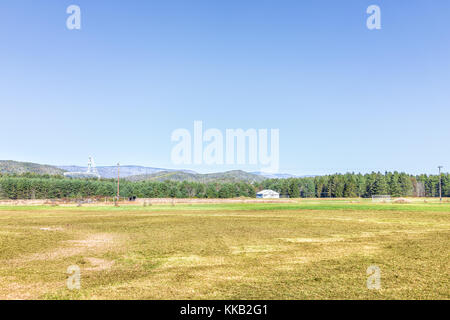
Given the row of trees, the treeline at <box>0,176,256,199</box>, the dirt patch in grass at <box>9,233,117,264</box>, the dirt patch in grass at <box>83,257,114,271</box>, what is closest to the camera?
the dirt patch in grass at <box>83,257,114,271</box>

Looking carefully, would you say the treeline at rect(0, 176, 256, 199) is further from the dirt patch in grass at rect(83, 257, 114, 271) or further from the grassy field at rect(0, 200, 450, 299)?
the dirt patch in grass at rect(83, 257, 114, 271)

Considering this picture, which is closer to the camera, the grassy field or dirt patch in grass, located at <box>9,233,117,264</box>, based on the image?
the grassy field

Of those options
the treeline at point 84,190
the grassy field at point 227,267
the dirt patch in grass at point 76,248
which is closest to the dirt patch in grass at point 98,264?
the grassy field at point 227,267

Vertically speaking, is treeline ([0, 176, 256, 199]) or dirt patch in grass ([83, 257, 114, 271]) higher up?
dirt patch in grass ([83, 257, 114, 271])

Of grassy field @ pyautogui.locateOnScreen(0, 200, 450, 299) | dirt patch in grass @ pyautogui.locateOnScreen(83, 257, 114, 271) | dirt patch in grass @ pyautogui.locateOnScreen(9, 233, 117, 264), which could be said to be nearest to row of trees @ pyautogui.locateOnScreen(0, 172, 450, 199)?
dirt patch in grass @ pyautogui.locateOnScreen(9, 233, 117, 264)

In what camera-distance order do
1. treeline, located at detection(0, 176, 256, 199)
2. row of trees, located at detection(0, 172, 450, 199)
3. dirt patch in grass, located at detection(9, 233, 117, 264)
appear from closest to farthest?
dirt patch in grass, located at detection(9, 233, 117, 264), treeline, located at detection(0, 176, 256, 199), row of trees, located at detection(0, 172, 450, 199)

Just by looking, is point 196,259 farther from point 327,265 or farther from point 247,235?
point 247,235

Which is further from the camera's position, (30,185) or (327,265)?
(30,185)

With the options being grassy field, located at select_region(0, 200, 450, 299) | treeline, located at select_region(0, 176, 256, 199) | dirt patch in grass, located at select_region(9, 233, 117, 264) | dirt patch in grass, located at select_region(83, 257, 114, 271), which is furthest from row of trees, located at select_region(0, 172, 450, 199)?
dirt patch in grass, located at select_region(83, 257, 114, 271)

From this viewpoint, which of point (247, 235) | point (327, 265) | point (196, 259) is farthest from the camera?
point (247, 235)

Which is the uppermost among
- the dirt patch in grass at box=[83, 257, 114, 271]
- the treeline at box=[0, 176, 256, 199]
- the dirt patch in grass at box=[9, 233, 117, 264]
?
the dirt patch in grass at box=[83, 257, 114, 271]
